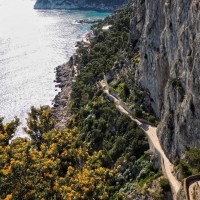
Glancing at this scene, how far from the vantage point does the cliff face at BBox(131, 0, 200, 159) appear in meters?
59.4

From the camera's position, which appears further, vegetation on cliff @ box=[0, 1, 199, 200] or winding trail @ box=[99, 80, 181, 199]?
winding trail @ box=[99, 80, 181, 199]

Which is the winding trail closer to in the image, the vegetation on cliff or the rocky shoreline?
the vegetation on cliff

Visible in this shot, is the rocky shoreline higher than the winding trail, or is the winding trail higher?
the winding trail

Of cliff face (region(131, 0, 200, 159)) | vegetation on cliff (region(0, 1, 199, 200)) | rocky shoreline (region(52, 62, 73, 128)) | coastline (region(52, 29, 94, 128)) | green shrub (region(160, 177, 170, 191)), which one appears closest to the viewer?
vegetation on cliff (region(0, 1, 199, 200))

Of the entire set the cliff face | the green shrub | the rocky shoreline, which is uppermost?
the cliff face

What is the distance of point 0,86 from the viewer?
164375mm

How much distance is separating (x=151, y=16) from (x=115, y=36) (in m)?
64.1

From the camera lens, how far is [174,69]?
6988 cm

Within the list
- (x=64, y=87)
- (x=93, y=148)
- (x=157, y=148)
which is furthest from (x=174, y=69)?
(x=64, y=87)

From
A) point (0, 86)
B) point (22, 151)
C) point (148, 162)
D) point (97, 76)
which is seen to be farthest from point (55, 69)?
point (22, 151)

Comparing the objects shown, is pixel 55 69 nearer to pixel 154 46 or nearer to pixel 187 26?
pixel 154 46

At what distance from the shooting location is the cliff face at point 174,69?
59.4m

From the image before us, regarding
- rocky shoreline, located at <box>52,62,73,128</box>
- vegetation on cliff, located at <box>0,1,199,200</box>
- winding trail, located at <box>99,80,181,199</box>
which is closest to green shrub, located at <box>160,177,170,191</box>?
vegetation on cliff, located at <box>0,1,199,200</box>

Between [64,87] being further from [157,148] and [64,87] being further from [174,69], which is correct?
[174,69]
